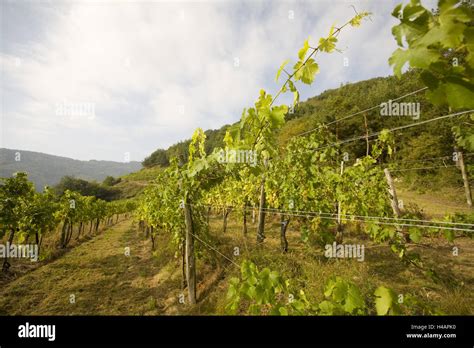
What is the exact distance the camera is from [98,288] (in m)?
6.75

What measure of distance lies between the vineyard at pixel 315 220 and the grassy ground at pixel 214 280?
0.16ft

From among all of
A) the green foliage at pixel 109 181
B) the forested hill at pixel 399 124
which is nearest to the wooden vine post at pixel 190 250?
the forested hill at pixel 399 124

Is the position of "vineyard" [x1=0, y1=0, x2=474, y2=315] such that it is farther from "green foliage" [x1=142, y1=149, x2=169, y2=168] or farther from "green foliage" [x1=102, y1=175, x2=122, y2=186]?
"green foliage" [x1=142, y1=149, x2=169, y2=168]

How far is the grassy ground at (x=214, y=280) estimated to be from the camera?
4.62m

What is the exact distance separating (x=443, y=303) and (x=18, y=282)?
1164cm

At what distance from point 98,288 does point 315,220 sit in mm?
6851

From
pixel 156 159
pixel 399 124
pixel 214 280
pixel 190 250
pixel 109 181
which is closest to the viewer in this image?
pixel 190 250

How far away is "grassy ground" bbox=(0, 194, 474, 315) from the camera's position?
4.62 m

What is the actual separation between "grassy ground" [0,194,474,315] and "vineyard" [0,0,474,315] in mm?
49
